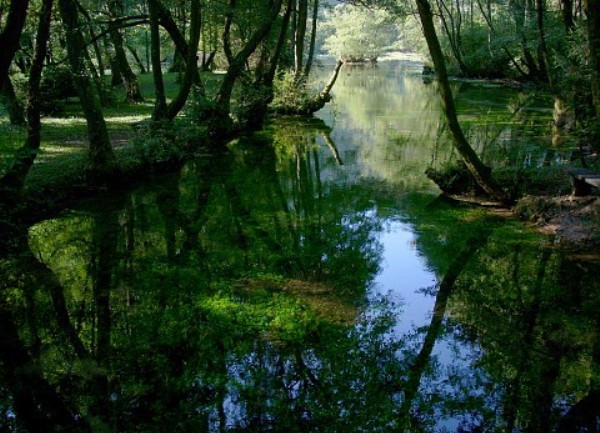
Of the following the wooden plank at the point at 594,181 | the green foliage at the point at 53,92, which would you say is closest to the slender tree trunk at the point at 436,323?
the wooden plank at the point at 594,181

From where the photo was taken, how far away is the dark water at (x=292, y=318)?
4.66m

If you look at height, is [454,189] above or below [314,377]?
above

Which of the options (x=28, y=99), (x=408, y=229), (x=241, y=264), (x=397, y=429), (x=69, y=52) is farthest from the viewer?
(x=69, y=52)

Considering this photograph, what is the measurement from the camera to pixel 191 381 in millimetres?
5000

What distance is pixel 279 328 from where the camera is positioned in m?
5.92

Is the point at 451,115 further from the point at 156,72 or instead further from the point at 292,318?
the point at 156,72

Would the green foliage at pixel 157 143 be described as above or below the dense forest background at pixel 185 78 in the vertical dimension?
below

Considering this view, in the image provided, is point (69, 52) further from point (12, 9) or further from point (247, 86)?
point (247, 86)

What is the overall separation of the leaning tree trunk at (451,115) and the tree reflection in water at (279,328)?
2.14ft

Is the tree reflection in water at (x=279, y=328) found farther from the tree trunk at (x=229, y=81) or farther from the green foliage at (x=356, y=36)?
the green foliage at (x=356, y=36)

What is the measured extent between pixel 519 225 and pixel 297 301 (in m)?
4.70

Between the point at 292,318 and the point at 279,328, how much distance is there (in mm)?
285

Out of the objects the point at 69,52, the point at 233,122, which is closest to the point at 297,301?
the point at 69,52

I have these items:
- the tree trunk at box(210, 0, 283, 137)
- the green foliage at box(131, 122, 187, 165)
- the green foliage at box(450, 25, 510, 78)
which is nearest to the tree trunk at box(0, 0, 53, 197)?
the green foliage at box(131, 122, 187, 165)
